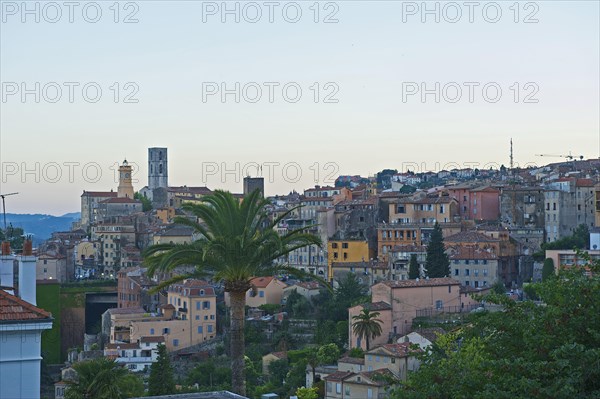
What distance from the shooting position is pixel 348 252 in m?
65.7

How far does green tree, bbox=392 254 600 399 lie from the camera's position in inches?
412

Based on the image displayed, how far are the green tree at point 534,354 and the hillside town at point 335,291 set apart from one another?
22.1 m

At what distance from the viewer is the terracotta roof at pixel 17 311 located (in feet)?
35.7

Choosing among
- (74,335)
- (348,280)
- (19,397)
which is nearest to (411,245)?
(348,280)

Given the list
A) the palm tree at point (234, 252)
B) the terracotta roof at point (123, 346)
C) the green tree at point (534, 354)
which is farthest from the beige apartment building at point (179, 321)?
the green tree at point (534, 354)

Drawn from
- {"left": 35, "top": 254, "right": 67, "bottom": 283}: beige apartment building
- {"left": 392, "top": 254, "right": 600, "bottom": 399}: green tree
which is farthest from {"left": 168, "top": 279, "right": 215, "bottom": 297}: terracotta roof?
{"left": 392, "top": 254, "right": 600, "bottom": 399}: green tree

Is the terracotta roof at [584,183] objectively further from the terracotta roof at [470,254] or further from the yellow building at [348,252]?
the yellow building at [348,252]

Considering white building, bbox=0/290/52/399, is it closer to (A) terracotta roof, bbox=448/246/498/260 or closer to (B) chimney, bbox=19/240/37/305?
(B) chimney, bbox=19/240/37/305

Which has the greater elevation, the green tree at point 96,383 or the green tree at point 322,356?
the green tree at point 96,383

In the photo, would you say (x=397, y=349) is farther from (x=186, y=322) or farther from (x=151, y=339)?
(x=186, y=322)

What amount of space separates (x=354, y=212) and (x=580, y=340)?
2222 inches

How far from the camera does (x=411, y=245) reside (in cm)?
6134

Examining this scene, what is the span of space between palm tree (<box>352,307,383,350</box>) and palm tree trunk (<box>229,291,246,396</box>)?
2990cm

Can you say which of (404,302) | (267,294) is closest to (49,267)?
(267,294)
